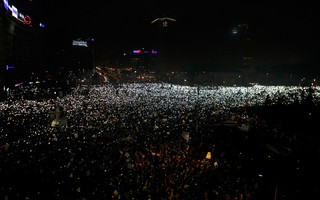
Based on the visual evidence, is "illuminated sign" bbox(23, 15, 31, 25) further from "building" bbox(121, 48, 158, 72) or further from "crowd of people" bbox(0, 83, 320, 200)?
"building" bbox(121, 48, 158, 72)

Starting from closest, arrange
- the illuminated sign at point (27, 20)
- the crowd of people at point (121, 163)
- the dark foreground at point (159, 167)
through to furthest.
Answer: the dark foreground at point (159, 167) → the crowd of people at point (121, 163) → the illuminated sign at point (27, 20)

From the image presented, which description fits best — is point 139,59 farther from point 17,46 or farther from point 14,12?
point 14,12

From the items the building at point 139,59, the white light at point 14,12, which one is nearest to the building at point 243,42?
the building at point 139,59

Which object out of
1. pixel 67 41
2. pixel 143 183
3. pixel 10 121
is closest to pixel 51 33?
pixel 67 41

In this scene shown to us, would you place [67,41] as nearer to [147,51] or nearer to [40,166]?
[147,51]

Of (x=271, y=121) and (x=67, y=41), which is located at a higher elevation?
(x=67, y=41)

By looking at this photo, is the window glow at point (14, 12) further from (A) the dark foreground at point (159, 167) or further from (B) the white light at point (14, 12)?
(A) the dark foreground at point (159, 167)

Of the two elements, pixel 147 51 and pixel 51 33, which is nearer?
pixel 51 33

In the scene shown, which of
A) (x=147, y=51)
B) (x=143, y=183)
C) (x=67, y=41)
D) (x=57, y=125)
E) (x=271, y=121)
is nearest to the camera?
(x=143, y=183)
